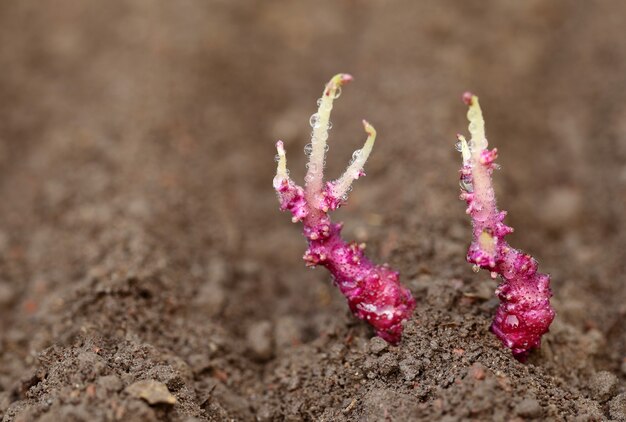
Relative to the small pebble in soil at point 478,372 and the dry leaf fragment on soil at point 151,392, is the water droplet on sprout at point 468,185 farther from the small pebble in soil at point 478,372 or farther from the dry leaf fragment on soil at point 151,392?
the dry leaf fragment on soil at point 151,392

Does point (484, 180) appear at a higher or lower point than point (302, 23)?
lower

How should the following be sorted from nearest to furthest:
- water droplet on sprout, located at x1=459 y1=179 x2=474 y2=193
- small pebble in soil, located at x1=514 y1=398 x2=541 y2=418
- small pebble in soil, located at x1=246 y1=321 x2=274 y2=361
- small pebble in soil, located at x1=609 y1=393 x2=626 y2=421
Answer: small pebble in soil, located at x1=514 y1=398 x2=541 y2=418 → water droplet on sprout, located at x1=459 y1=179 x2=474 y2=193 → small pebble in soil, located at x1=609 y1=393 x2=626 y2=421 → small pebble in soil, located at x1=246 y1=321 x2=274 y2=361

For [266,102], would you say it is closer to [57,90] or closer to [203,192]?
[203,192]

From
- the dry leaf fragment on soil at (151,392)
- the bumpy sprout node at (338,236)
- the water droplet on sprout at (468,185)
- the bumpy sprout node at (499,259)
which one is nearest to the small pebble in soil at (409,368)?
the bumpy sprout node at (338,236)

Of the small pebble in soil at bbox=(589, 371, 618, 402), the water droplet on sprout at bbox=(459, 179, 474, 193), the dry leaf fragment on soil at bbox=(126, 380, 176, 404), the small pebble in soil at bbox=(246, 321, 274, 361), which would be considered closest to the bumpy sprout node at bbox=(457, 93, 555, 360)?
the water droplet on sprout at bbox=(459, 179, 474, 193)

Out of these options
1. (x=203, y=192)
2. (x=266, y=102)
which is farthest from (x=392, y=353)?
(x=266, y=102)

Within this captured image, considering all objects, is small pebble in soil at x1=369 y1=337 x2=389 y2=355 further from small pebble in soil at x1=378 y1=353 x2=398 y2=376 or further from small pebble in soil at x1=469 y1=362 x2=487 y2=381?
small pebble in soil at x1=469 y1=362 x2=487 y2=381
